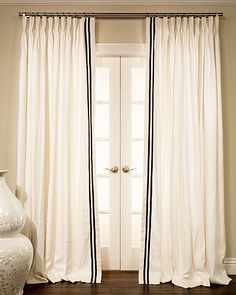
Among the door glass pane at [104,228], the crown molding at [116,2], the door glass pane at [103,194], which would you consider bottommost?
the door glass pane at [104,228]

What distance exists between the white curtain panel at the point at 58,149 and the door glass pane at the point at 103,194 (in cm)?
28

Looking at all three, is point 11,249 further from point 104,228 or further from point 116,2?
point 116,2

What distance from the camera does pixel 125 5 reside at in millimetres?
3781

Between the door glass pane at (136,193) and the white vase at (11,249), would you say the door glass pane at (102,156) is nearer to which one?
the door glass pane at (136,193)

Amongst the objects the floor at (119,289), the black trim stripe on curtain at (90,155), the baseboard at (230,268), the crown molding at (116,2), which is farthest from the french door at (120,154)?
the baseboard at (230,268)

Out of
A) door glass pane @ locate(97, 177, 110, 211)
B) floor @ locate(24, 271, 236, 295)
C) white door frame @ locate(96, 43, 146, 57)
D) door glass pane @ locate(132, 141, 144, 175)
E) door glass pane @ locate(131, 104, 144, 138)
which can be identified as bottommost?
floor @ locate(24, 271, 236, 295)

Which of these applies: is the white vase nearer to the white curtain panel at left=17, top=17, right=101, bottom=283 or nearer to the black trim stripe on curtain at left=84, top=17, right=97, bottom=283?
the white curtain panel at left=17, top=17, right=101, bottom=283

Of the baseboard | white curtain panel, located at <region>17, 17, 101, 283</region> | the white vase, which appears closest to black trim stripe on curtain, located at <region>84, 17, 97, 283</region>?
white curtain panel, located at <region>17, 17, 101, 283</region>

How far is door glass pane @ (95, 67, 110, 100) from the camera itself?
12.5ft

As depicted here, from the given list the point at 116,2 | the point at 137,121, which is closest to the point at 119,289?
the point at 137,121

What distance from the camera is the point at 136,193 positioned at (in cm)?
386

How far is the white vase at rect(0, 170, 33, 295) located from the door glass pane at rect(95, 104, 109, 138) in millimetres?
1117

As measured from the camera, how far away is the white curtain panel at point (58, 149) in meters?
3.55

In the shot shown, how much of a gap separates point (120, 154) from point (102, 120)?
0.40m
